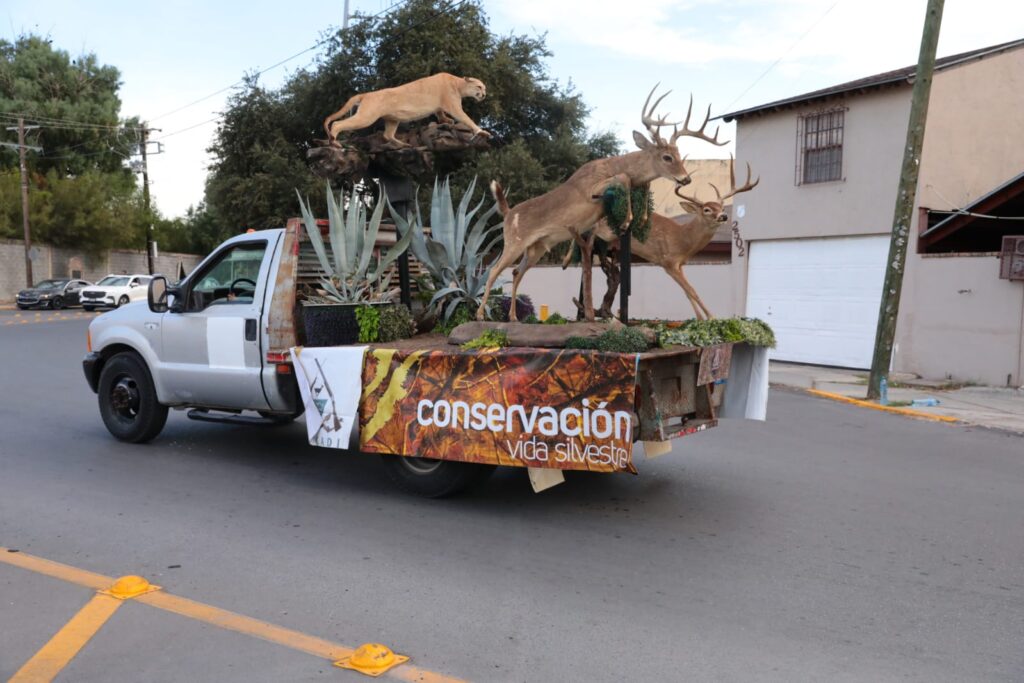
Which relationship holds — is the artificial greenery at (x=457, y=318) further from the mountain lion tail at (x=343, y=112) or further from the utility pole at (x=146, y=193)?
the utility pole at (x=146, y=193)

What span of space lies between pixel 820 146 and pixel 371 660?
1585 cm

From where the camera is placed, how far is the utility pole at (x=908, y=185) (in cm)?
1237

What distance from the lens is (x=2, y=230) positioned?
138 ft

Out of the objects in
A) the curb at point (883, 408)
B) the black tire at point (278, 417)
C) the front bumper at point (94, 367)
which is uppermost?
the front bumper at point (94, 367)

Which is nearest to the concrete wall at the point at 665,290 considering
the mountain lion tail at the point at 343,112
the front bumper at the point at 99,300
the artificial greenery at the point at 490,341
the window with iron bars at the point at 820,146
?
the window with iron bars at the point at 820,146

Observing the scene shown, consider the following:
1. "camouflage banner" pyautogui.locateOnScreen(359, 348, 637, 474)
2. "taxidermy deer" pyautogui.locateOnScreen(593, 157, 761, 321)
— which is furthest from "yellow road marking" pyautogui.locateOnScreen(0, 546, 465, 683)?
"taxidermy deer" pyautogui.locateOnScreen(593, 157, 761, 321)

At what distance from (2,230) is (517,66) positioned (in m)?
28.7

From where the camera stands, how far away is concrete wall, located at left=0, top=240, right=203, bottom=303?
41125mm

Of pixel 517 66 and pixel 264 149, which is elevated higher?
pixel 517 66

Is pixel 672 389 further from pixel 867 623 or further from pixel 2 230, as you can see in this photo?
pixel 2 230

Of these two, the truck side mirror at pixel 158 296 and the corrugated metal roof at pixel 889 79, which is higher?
the corrugated metal roof at pixel 889 79

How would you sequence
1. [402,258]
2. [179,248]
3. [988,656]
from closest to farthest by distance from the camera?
[988,656] < [402,258] < [179,248]

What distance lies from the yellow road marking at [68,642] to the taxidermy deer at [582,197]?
137 inches

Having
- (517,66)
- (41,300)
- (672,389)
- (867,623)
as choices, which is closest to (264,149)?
(517,66)
